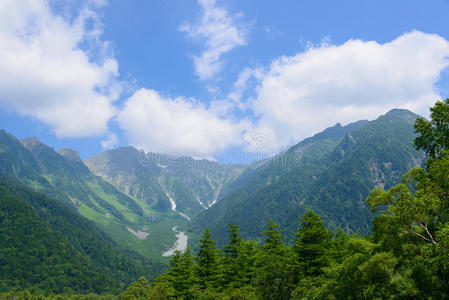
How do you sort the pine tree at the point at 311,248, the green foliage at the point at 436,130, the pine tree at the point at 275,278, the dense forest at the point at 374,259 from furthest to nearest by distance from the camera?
1. the pine tree at the point at 311,248
2. the pine tree at the point at 275,278
3. the green foliage at the point at 436,130
4. the dense forest at the point at 374,259

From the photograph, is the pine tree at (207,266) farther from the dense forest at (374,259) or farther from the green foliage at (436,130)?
the green foliage at (436,130)

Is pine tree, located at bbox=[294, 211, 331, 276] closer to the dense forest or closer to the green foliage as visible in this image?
the dense forest

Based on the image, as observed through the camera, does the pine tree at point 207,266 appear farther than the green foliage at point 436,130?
Yes

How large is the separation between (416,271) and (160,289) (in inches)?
2042

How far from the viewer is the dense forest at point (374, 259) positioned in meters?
24.2

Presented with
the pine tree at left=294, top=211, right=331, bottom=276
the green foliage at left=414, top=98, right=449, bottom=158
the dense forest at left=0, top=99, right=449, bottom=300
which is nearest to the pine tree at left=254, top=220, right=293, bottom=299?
the dense forest at left=0, top=99, right=449, bottom=300

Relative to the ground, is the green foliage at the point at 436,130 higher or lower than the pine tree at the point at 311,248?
higher

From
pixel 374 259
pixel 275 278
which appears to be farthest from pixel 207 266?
pixel 374 259

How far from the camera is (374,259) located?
28016 mm

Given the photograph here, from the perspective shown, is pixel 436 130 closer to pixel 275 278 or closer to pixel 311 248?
pixel 311 248

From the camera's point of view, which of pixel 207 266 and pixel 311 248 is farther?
pixel 207 266

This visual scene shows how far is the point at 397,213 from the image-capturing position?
2489 cm

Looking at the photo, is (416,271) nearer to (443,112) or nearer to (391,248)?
(391,248)

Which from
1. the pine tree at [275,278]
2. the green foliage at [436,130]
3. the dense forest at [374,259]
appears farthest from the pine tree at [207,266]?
the green foliage at [436,130]
